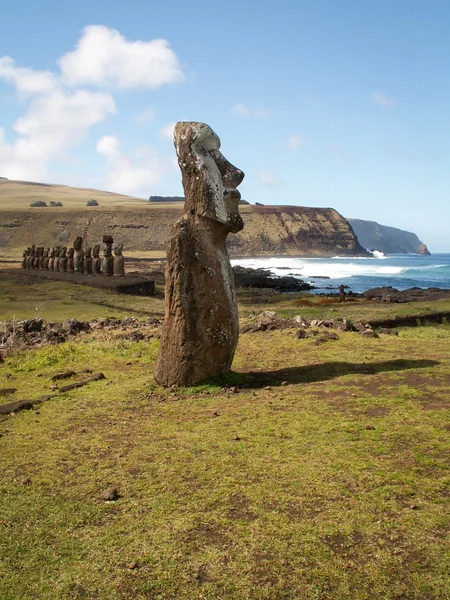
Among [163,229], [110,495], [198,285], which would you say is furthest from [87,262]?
[163,229]

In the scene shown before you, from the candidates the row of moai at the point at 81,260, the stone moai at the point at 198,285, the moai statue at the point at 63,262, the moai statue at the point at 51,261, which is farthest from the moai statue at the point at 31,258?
the stone moai at the point at 198,285

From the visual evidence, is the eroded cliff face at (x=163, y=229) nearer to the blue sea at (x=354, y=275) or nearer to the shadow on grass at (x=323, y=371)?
the blue sea at (x=354, y=275)

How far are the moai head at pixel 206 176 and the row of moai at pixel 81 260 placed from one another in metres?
28.3

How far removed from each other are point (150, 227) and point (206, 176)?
107587mm

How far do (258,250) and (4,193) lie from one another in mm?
79843

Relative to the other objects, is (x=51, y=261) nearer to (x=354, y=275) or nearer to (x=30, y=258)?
(x=30, y=258)

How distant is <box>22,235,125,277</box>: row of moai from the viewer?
126ft

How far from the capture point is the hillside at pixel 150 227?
107 metres

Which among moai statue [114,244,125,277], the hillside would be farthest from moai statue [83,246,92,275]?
the hillside

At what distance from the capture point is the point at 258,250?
402ft

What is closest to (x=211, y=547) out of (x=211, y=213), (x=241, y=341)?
(x=211, y=213)

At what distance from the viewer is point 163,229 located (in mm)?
113875

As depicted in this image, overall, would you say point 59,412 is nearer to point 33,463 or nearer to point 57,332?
point 33,463

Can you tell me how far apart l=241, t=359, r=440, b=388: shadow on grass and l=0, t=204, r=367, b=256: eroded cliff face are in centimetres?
8904
